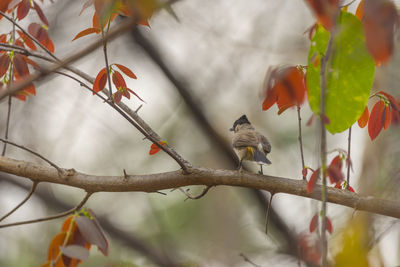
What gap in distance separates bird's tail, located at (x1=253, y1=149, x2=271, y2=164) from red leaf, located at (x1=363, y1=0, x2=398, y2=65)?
1.37 meters

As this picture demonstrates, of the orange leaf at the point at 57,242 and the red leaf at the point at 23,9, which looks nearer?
the orange leaf at the point at 57,242

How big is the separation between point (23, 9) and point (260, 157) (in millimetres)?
1252

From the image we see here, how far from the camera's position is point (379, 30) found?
728 mm

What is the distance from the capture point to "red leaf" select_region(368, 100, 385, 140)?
5.07ft

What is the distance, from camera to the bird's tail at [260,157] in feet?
6.85

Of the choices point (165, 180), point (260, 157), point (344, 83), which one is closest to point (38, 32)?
point (165, 180)

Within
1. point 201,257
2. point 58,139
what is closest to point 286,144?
point 201,257

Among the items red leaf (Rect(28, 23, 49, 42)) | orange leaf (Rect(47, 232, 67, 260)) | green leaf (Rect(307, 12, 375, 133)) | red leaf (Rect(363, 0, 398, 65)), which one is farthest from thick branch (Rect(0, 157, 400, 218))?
red leaf (Rect(363, 0, 398, 65))

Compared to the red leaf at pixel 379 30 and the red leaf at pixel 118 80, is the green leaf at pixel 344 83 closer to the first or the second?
the red leaf at pixel 379 30

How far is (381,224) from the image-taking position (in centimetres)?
183

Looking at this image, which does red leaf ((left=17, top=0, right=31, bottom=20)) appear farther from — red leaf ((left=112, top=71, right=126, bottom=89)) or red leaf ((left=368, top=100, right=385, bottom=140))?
red leaf ((left=368, top=100, right=385, bottom=140))

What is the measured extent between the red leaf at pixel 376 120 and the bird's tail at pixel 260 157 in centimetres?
61

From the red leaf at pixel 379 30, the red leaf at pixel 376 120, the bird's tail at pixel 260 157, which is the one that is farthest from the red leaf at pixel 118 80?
the red leaf at pixel 379 30

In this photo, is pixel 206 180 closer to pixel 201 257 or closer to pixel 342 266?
pixel 342 266
